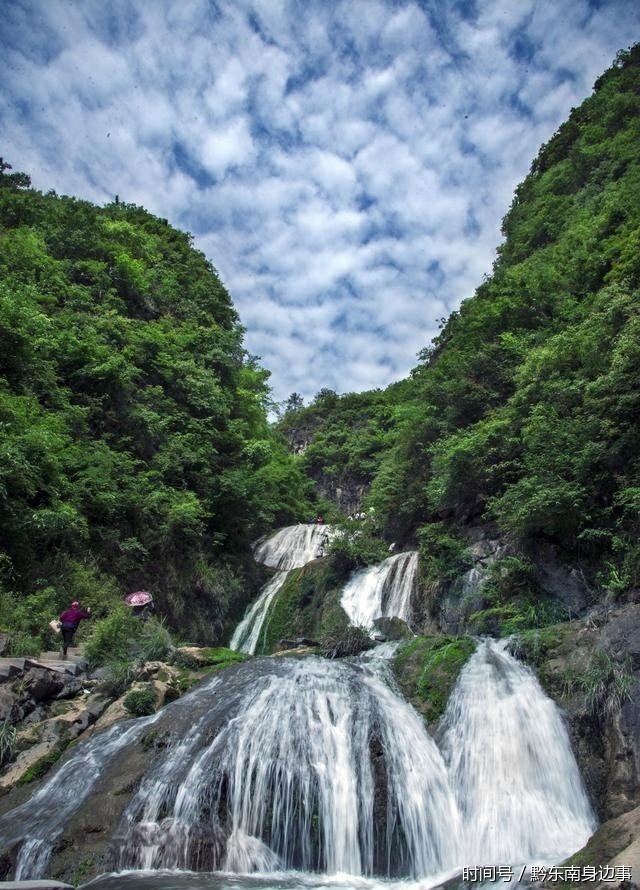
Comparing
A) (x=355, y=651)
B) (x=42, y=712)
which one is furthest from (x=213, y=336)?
(x=42, y=712)

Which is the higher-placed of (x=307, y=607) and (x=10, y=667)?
(x=307, y=607)

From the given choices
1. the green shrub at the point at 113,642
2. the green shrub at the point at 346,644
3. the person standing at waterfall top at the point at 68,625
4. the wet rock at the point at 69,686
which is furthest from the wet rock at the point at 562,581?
the person standing at waterfall top at the point at 68,625

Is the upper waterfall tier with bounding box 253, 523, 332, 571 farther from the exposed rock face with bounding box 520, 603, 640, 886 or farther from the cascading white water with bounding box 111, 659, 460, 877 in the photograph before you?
the cascading white water with bounding box 111, 659, 460, 877

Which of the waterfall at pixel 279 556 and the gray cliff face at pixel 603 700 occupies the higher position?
the waterfall at pixel 279 556

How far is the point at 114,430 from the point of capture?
755 inches

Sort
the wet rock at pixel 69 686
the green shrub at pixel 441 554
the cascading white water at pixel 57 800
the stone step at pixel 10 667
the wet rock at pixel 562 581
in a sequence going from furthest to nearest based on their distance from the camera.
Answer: the green shrub at pixel 441 554, the wet rock at pixel 562 581, the wet rock at pixel 69 686, the stone step at pixel 10 667, the cascading white water at pixel 57 800

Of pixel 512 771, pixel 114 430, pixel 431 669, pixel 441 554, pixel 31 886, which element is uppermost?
pixel 114 430

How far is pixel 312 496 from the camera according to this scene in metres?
44.8

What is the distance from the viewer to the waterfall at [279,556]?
20.4 m

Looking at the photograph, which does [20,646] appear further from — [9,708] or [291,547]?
[291,547]

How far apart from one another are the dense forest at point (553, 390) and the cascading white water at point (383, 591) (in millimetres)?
1205

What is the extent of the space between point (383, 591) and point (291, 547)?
9119mm

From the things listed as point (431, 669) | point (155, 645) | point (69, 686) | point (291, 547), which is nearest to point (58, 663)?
point (69, 686)

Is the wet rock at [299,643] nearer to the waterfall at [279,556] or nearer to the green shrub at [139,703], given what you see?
the waterfall at [279,556]
